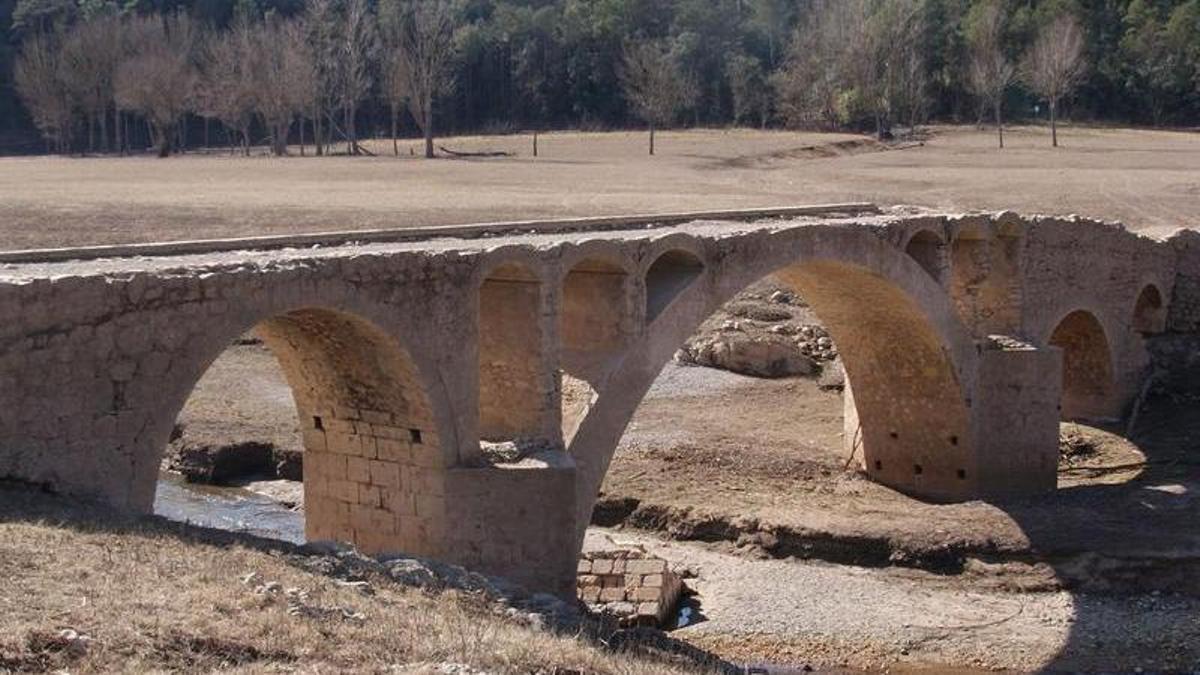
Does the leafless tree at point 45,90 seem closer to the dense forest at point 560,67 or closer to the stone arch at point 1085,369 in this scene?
the dense forest at point 560,67

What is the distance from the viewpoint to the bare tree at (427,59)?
7044 centimetres

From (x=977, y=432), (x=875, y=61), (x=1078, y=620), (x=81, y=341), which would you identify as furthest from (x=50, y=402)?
(x=875, y=61)

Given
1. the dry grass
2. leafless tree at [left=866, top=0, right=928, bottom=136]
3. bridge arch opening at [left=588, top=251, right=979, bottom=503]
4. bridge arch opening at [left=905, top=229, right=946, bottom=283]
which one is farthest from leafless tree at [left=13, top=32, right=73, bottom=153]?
the dry grass

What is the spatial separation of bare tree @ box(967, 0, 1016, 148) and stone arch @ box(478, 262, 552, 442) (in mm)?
50472

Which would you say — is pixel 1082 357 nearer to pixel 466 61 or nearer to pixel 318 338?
pixel 318 338

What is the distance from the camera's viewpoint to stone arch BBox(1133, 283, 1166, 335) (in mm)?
35125

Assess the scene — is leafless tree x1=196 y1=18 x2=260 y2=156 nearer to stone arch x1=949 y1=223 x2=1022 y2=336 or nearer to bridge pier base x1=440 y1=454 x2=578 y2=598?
stone arch x1=949 y1=223 x2=1022 y2=336

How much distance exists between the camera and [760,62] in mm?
82625

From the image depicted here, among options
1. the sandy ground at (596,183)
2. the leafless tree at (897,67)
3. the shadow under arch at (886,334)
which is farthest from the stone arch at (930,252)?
the leafless tree at (897,67)

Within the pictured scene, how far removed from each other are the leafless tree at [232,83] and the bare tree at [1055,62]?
104 feet

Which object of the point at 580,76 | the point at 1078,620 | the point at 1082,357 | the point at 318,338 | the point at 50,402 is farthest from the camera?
the point at 580,76

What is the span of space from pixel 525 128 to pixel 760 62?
11.8 meters

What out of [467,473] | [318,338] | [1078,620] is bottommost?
[1078,620]

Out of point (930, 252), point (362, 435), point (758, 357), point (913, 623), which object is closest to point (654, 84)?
point (758, 357)
